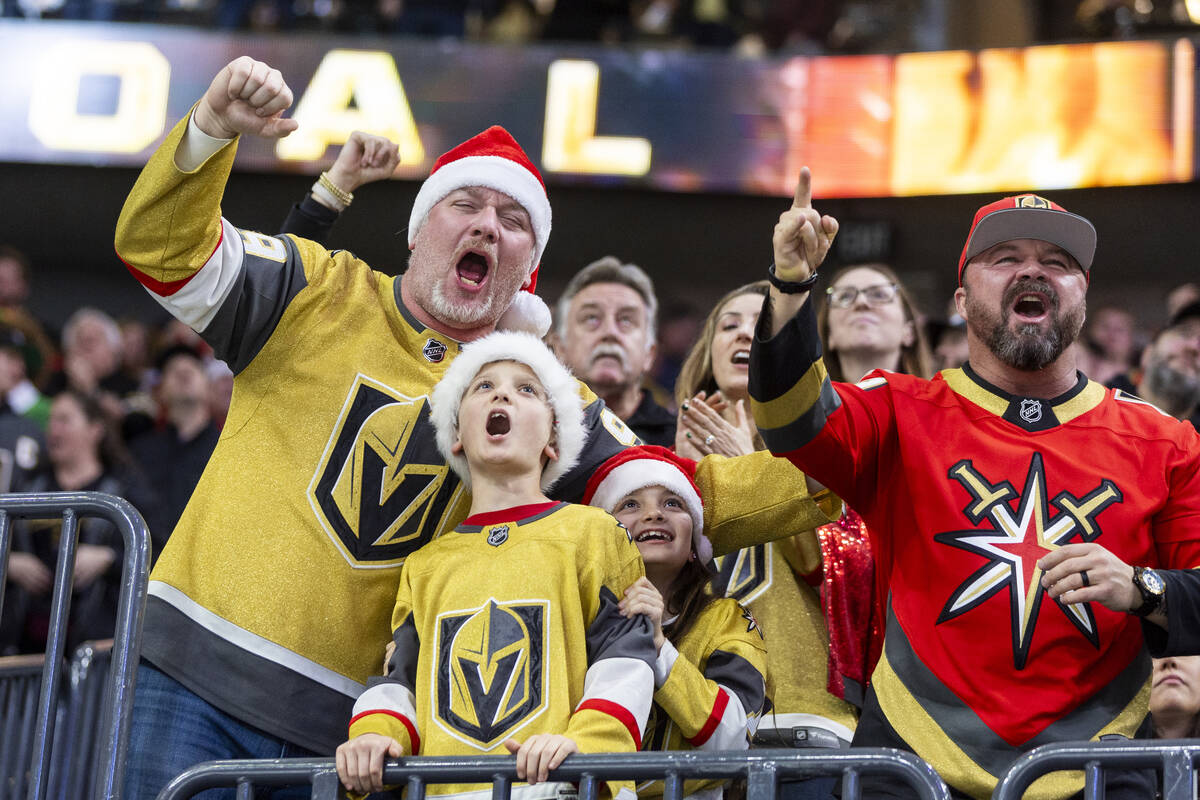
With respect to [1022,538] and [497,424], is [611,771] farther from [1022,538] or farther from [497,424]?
[1022,538]

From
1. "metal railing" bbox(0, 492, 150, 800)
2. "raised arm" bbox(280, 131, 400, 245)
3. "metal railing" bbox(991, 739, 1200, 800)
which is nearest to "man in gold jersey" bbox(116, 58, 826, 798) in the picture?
"metal railing" bbox(0, 492, 150, 800)

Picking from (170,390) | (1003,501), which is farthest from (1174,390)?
(170,390)

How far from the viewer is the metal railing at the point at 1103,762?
2432 millimetres

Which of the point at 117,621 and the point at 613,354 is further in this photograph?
the point at 613,354

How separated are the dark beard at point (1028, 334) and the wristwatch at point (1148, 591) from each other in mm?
553

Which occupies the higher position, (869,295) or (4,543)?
(869,295)

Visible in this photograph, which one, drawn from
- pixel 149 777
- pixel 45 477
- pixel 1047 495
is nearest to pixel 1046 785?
pixel 1047 495

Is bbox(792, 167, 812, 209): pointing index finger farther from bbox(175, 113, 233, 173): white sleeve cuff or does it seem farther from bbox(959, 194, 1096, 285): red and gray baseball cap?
bbox(175, 113, 233, 173): white sleeve cuff

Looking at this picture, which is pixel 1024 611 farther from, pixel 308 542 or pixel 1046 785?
pixel 308 542

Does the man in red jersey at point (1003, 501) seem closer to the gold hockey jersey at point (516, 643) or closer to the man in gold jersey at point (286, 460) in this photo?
the man in gold jersey at point (286, 460)

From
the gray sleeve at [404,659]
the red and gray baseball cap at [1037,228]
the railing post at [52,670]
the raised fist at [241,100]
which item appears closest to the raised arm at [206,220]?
the raised fist at [241,100]

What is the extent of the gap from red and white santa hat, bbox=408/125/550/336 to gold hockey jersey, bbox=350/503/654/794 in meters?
0.69

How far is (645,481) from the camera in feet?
11.2

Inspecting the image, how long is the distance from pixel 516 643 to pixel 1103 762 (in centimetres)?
117
